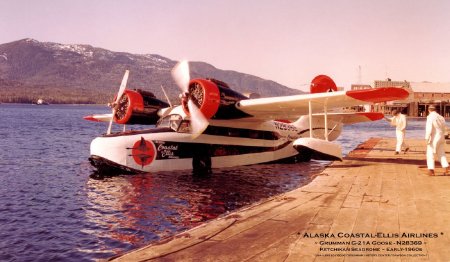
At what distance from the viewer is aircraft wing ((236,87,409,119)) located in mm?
13242

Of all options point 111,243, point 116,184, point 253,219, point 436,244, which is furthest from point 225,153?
point 436,244

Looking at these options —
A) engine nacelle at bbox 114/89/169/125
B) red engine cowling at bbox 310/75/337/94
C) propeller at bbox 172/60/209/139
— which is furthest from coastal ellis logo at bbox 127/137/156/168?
red engine cowling at bbox 310/75/337/94

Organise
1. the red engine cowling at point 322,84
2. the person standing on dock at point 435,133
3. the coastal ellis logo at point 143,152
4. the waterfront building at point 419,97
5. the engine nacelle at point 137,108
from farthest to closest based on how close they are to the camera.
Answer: the waterfront building at point 419,97 → the red engine cowling at point 322,84 → the engine nacelle at point 137,108 → the coastal ellis logo at point 143,152 → the person standing on dock at point 435,133

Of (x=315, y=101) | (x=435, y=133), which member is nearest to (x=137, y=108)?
(x=315, y=101)

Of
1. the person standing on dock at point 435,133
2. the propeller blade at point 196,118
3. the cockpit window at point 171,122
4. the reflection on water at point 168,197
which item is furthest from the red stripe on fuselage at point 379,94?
the cockpit window at point 171,122

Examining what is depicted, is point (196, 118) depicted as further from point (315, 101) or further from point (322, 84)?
point (322, 84)

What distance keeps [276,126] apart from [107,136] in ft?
28.2

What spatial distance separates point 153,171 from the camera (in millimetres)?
15109

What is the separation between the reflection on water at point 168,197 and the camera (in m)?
8.94

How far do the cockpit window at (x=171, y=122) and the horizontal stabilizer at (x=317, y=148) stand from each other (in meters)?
→ 4.87

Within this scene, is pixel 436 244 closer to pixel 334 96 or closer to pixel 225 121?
pixel 334 96

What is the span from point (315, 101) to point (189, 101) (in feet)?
16.3

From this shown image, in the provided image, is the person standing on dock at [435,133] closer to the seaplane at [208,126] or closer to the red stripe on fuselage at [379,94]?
the red stripe on fuselage at [379,94]

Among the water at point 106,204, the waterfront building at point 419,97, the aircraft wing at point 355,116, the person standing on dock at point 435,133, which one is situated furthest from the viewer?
the waterfront building at point 419,97
